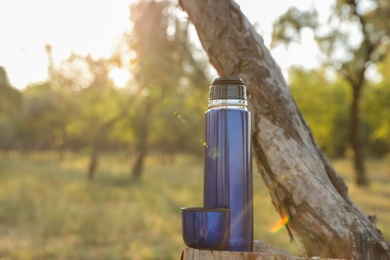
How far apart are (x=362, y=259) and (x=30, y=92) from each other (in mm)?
37046

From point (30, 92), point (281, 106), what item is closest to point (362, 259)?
point (281, 106)

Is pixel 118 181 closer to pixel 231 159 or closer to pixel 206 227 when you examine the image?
pixel 231 159

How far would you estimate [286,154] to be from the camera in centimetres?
268

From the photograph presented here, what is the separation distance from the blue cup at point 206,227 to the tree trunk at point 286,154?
91cm

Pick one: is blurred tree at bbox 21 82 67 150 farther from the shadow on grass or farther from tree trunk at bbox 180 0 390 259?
tree trunk at bbox 180 0 390 259

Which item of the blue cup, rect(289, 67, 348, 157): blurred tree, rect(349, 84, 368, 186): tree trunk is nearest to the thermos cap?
the blue cup

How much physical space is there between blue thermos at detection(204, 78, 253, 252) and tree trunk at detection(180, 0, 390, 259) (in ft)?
2.38

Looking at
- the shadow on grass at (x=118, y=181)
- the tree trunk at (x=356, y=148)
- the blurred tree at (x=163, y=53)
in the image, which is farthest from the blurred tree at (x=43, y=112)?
the tree trunk at (x=356, y=148)

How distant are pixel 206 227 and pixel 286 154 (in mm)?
1013

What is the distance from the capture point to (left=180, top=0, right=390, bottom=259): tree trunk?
2.56 metres

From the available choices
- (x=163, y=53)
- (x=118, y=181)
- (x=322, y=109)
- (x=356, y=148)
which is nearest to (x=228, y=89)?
(x=163, y=53)

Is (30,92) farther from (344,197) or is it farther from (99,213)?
(344,197)

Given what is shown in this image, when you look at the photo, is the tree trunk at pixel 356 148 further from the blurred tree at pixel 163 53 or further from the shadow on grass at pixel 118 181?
the shadow on grass at pixel 118 181

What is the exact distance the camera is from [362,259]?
8.29 feet
